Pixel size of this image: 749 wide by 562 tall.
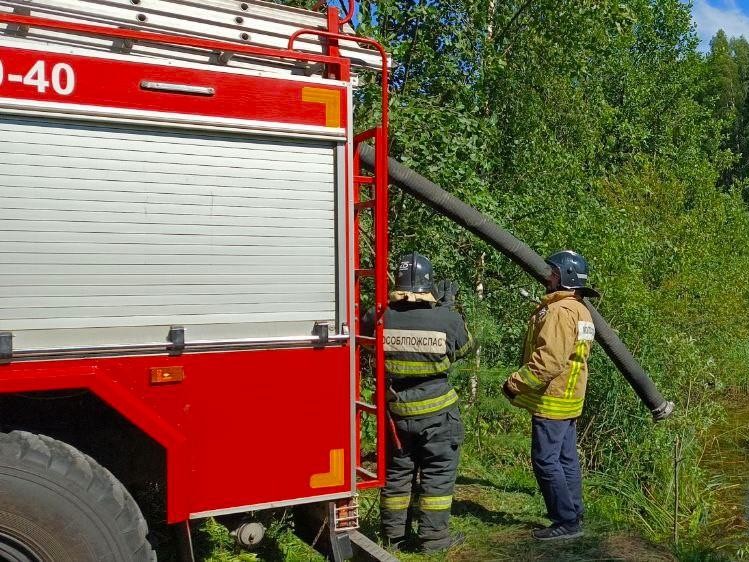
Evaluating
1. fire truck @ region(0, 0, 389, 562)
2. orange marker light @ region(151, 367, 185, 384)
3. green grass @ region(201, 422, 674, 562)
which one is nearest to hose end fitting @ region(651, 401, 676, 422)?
green grass @ region(201, 422, 674, 562)

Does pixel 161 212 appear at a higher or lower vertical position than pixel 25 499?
higher

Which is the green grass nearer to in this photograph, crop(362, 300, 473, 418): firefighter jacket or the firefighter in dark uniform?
the firefighter in dark uniform

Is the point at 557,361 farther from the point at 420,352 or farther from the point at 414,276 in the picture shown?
→ the point at 414,276

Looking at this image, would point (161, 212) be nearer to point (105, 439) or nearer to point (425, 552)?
point (105, 439)

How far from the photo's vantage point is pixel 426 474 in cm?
495

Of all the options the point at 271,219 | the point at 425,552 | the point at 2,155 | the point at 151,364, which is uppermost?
the point at 2,155

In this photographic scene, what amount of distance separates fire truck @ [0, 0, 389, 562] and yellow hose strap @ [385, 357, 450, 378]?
829mm

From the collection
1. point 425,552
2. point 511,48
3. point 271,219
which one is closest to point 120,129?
point 271,219

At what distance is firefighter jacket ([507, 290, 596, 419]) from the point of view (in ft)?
16.6

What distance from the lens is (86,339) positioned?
320 cm

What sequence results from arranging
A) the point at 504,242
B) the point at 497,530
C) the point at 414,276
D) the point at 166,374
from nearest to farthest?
the point at 166,374 → the point at 414,276 → the point at 497,530 → the point at 504,242

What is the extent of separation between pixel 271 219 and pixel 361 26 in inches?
151

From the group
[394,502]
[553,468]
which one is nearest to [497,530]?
[553,468]

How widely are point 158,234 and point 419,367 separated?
2.06m
